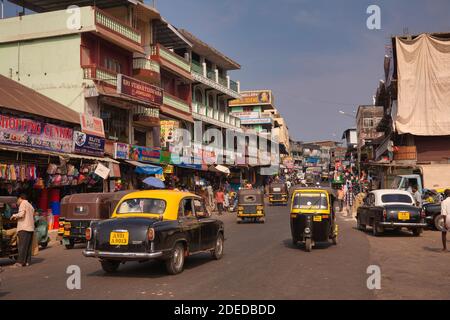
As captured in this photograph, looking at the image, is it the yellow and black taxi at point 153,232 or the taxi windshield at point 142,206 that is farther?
the taxi windshield at point 142,206

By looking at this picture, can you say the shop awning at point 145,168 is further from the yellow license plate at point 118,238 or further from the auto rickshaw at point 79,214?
the yellow license plate at point 118,238

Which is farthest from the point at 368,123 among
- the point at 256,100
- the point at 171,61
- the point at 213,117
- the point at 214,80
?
the point at 171,61

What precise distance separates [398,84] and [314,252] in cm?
2850

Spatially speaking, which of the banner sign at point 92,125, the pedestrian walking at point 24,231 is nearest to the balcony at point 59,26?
the banner sign at point 92,125

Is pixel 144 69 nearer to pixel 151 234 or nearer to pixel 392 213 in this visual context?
pixel 392 213

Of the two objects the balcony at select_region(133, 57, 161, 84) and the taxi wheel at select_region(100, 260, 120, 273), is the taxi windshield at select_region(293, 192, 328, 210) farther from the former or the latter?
the balcony at select_region(133, 57, 161, 84)

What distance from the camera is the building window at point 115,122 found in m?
27.8

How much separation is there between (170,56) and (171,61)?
0.37 m

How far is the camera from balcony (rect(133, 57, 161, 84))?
1200 inches

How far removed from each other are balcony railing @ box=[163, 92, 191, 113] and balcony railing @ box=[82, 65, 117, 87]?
715 cm

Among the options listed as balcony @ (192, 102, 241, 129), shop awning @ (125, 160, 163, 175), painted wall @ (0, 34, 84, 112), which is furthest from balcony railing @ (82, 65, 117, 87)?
balcony @ (192, 102, 241, 129)

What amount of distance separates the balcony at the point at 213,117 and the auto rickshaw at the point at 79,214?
23.2 m

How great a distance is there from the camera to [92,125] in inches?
985
